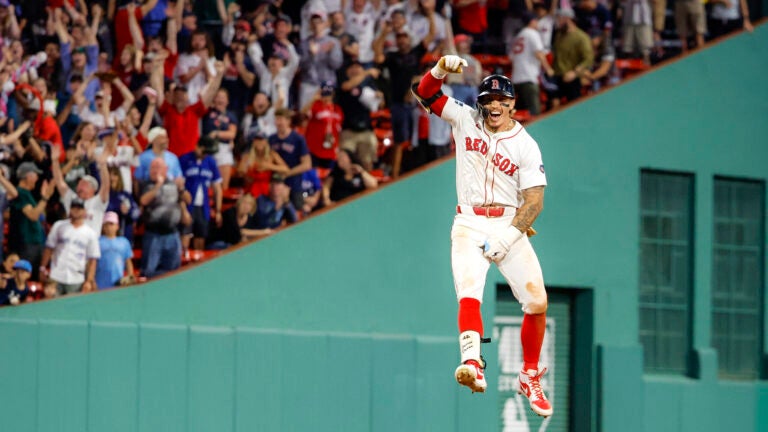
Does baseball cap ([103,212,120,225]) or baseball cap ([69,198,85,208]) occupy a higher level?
baseball cap ([69,198,85,208])

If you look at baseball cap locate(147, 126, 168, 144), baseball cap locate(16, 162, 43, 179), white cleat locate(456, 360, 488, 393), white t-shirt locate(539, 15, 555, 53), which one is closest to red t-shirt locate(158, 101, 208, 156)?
baseball cap locate(147, 126, 168, 144)

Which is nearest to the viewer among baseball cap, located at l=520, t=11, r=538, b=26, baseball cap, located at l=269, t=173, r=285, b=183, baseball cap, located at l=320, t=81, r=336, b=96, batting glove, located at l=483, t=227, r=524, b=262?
batting glove, located at l=483, t=227, r=524, b=262

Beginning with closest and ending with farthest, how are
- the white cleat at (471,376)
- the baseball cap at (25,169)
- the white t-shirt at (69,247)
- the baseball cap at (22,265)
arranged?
the white cleat at (471,376) < the baseball cap at (22,265) < the white t-shirt at (69,247) < the baseball cap at (25,169)

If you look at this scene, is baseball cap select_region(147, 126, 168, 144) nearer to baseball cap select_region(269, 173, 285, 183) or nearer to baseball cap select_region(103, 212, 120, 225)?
baseball cap select_region(103, 212, 120, 225)

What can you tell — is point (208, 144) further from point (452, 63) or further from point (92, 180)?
point (452, 63)

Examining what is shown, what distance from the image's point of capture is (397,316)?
19.7 metres

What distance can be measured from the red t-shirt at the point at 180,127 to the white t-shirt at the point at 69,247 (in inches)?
75.5

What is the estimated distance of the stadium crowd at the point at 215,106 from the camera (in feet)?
58.0

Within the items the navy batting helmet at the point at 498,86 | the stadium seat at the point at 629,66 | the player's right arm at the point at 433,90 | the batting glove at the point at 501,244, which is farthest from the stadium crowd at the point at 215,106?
the navy batting helmet at the point at 498,86

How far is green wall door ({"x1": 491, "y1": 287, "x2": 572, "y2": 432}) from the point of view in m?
20.8

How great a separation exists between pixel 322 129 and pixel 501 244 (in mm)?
7721

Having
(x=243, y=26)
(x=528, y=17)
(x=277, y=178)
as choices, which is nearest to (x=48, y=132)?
(x=277, y=178)

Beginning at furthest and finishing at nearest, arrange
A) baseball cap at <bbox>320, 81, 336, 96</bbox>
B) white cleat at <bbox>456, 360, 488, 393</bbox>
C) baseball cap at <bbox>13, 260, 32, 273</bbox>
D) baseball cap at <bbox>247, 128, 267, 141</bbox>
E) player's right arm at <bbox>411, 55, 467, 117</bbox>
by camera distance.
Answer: baseball cap at <bbox>320, 81, 336, 96</bbox>
baseball cap at <bbox>247, 128, 267, 141</bbox>
baseball cap at <bbox>13, 260, 32, 273</bbox>
player's right arm at <bbox>411, 55, 467, 117</bbox>
white cleat at <bbox>456, 360, 488, 393</bbox>

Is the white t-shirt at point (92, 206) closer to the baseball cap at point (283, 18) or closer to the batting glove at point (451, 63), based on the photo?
→ the baseball cap at point (283, 18)
